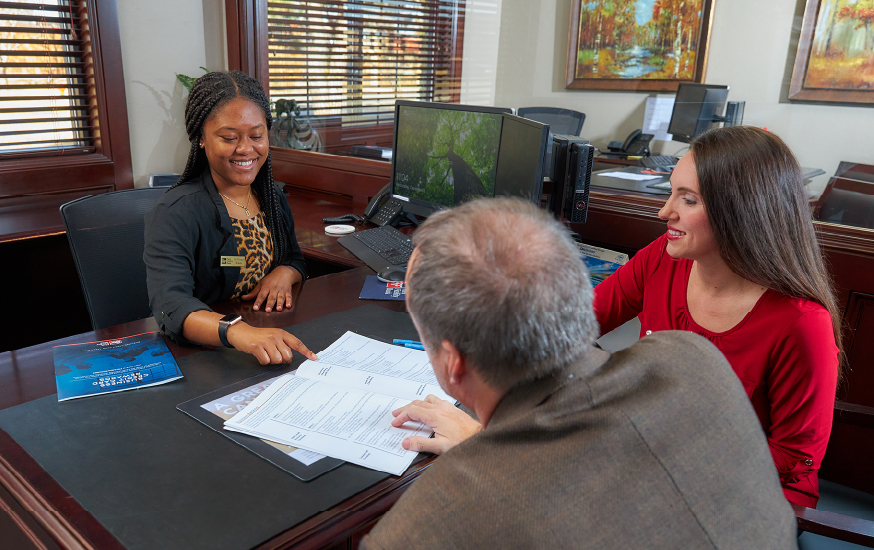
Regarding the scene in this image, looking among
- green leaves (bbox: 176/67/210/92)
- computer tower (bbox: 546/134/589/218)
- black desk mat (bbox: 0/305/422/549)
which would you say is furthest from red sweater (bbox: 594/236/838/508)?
green leaves (bbox: 176/67/210/92)

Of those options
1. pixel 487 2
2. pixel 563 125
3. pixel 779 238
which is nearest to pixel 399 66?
pixel 487 2

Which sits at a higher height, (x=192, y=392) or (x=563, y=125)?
(x=563, y=125)

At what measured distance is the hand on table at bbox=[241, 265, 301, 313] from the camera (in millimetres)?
1582

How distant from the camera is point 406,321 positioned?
1.49 m

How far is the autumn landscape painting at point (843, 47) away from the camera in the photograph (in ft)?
6.09

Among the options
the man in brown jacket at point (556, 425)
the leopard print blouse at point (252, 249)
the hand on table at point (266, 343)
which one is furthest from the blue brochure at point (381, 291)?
the man in brown jacket at point (556, 425)

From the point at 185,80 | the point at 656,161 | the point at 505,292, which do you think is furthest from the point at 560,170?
the point at 185,80

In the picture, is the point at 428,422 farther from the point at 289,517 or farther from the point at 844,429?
the point at 844,429

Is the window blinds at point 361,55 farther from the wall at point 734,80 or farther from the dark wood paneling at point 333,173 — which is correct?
the wall at point 734,80

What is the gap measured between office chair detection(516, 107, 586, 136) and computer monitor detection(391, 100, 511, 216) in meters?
0.54

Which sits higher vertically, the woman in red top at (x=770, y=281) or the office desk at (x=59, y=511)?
the woman in red top at (x=770, y=281)

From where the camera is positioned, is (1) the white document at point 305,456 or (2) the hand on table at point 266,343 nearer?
(1) the white document at point 305,456

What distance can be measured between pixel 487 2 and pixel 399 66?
2.09 feet

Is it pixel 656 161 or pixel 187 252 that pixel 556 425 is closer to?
pixel 187 252
